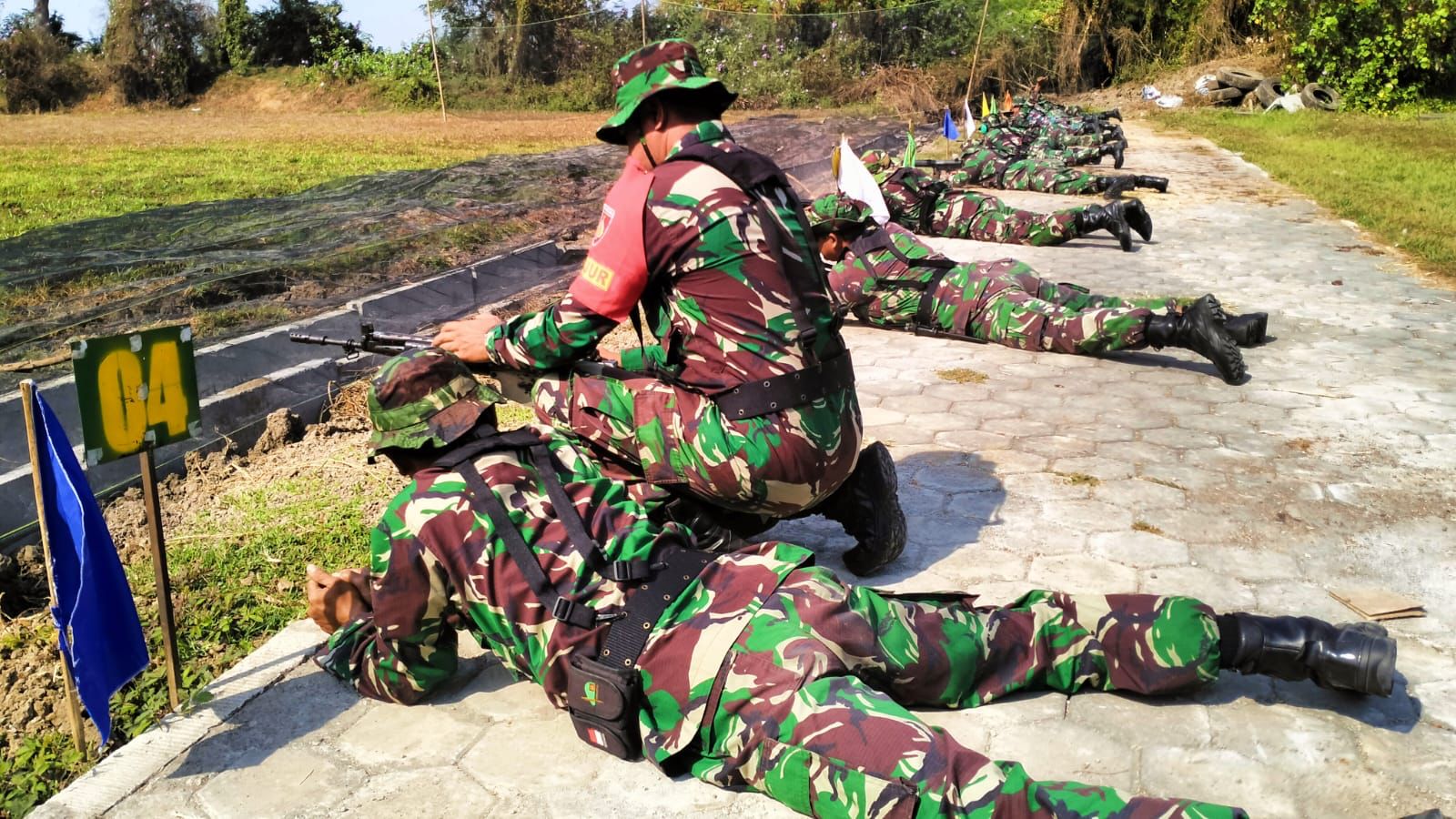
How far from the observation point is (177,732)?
8.95 ft

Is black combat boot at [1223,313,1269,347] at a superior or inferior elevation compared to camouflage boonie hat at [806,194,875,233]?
inferior

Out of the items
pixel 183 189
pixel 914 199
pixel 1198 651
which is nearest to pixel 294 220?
pixel 183 189

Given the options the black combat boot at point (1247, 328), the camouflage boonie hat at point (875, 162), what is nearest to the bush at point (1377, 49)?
the camouflage boonie hat at point (875, 162)

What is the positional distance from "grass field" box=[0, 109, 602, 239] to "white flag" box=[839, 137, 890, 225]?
6.61m

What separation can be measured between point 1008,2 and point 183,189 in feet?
74.5

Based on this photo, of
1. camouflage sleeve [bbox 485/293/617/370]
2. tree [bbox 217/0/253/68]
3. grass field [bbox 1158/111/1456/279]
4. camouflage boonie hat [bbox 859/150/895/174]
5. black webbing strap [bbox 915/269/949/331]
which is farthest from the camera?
tree [bbox 217/0/253/68]

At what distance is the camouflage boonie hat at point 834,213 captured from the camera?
593cm

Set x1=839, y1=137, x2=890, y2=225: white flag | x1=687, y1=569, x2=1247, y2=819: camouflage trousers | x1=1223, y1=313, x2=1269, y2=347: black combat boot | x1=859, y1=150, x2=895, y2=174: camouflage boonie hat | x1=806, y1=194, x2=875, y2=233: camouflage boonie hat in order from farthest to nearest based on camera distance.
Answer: x1=859, y1=150, x2=895, y2=174: camouflage boonie hat, x1=839, y1=137, x2=890, y2=225: white flag, x1=806, y1=194, x2=875, y2=233: camouflage boonie hat, x1=1223, y1=313, x2=1269, y2=347: black combat boot, x1=687, y1=569, x2=1247, y2=819: camouflage trousers

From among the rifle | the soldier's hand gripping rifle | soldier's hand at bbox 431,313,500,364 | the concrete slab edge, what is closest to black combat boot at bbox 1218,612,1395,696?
the rifle

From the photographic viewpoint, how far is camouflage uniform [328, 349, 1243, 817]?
6.69 feet

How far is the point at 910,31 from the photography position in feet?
70.2

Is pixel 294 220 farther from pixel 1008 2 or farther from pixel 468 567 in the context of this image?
pixel 1008 2

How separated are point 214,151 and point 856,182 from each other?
1226 centimetres

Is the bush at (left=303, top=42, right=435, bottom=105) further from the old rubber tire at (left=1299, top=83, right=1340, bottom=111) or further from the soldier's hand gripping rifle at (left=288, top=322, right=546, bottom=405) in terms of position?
the soldier's hand gripping rifle at (left=288, top=322, right=546, bottom=405)
